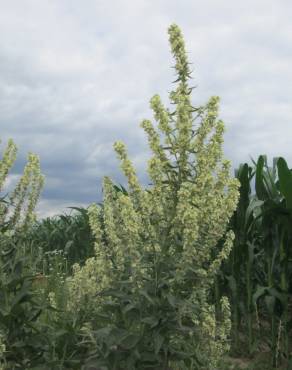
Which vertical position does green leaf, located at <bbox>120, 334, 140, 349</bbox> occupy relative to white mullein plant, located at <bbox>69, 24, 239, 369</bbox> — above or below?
below

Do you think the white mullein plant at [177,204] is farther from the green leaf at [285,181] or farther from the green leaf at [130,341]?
the green leaf at [285,181]

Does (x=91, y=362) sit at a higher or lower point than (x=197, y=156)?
lower

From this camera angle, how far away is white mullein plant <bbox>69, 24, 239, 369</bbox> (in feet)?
15.0

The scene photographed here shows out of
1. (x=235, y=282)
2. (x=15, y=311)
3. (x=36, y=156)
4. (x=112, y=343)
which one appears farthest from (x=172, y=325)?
(x=235, y=282)

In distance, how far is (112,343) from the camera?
451 centimetres

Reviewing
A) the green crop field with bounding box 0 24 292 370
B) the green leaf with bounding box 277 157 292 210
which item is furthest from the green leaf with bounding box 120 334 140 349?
the green leaf with bounding box 277 157 292 210

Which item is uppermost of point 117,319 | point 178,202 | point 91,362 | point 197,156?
point 197,156

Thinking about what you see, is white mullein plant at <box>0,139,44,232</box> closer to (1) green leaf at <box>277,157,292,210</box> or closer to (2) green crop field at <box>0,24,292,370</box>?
(2) green crop field at <box>0,24,292,370</box>

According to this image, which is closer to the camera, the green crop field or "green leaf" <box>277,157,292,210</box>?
the green crop field


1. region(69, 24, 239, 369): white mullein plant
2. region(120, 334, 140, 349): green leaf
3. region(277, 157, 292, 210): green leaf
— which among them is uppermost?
region(277, 157, 292, 210): green leaf

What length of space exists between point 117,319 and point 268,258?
179 inches

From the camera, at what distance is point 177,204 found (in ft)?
15.3

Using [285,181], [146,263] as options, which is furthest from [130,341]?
[285,181]

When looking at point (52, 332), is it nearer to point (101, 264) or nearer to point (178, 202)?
Answer: point (101, 264)
